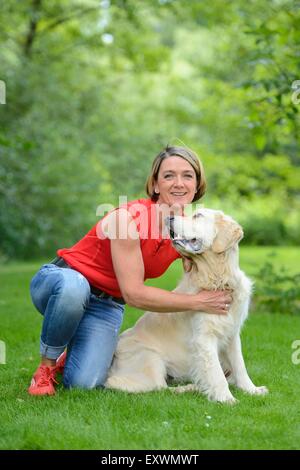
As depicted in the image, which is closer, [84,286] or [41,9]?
[84,286]

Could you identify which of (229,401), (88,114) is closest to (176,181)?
(229,401)

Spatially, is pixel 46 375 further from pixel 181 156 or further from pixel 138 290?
pixel 181 156

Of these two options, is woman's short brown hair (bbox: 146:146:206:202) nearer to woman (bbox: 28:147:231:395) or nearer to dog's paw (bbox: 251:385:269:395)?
woman (bbox: 28:147:231:395)

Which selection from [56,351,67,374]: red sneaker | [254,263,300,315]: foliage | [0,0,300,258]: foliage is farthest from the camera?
[0,0,300,258]: foliage

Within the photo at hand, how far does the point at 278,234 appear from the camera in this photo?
18.2m

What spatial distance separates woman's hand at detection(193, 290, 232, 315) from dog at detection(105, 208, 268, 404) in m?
0.03

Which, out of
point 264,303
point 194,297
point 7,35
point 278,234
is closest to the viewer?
point 194,297

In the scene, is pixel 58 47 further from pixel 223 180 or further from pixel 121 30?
pixel 223 180

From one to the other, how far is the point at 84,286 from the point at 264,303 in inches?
142

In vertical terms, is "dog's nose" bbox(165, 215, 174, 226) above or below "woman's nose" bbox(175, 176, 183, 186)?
below

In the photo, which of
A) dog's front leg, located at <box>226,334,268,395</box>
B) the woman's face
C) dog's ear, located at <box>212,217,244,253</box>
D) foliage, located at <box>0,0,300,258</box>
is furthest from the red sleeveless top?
foliage, located at <box>0,0,300,258</box>

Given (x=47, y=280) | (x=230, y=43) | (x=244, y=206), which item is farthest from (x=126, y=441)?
(x=244, y=206)

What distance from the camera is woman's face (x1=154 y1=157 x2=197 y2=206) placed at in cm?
377

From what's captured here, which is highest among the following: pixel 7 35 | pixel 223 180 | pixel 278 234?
pixel 7 35
